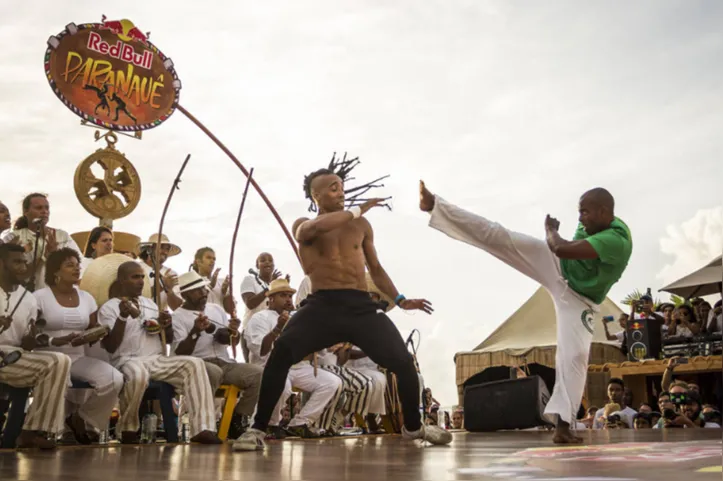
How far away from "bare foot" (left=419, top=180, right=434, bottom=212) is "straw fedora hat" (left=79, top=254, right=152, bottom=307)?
279 centimetres

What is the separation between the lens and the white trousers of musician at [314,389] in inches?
301

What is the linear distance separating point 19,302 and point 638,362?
7.47 meters

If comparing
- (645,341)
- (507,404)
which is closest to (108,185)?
(507,404)

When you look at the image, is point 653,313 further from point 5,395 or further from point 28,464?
point 28,464

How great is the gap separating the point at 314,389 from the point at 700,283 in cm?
615

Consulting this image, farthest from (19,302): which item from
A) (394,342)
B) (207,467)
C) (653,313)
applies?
(653,313)

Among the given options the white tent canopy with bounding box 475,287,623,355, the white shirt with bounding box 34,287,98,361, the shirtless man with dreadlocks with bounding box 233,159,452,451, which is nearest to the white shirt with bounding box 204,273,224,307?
the white shirt with bounding box 34,287,98,361

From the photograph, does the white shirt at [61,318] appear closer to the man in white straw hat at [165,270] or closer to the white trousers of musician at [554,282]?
the man in white straw hat at [165,270]

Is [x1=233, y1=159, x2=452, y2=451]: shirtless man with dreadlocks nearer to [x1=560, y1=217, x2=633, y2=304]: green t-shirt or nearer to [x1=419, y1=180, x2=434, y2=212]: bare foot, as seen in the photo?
[x1=419, y1=180, x2=434, y2=212]: bare foot

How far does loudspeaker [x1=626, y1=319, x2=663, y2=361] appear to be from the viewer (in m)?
9.98

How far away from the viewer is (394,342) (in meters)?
4.35

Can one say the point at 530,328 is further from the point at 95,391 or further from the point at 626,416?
the point at 95,391

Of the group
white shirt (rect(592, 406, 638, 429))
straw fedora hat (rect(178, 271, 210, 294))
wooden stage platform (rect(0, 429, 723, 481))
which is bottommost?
wooden stage platform (rect(0, 429, 723, 481))

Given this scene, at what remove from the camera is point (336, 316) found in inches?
169
